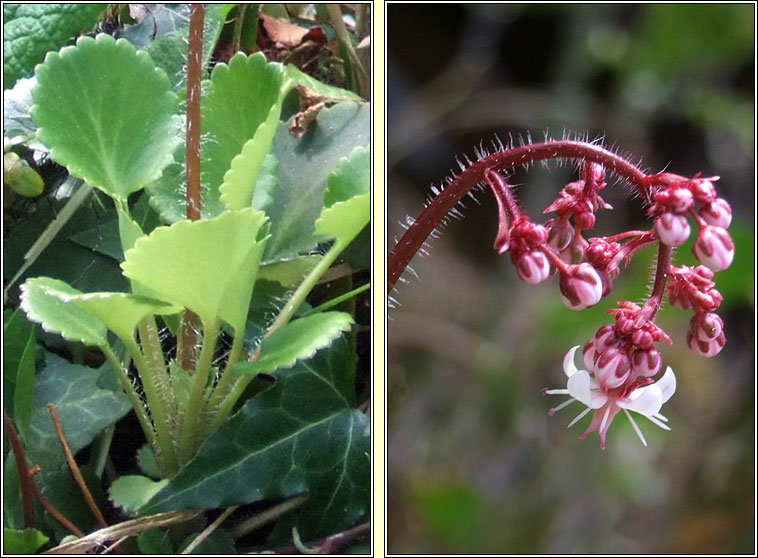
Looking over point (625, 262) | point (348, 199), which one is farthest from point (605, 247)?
point (348, 199)

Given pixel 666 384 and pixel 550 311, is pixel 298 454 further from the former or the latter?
pixel 550 311

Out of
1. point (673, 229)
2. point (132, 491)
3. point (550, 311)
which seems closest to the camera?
point (673, 229)

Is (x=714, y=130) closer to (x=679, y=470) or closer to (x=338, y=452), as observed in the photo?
(x=679, y=470)

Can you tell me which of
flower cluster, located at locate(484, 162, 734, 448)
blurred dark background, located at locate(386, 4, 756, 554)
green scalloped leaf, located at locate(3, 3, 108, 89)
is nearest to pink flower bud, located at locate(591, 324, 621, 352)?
flower cluster, located at locate(484, 162, 734, 448)

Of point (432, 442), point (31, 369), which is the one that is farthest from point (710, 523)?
point (31, 369)

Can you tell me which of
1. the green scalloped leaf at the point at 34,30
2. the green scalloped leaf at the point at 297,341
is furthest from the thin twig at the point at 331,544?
the green scalloped leaf at the point at 34,30

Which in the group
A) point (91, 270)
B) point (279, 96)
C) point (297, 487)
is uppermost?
point (279, 96)
